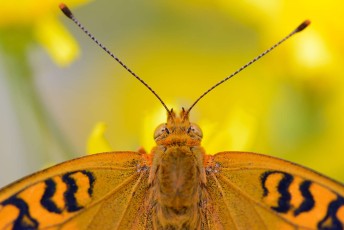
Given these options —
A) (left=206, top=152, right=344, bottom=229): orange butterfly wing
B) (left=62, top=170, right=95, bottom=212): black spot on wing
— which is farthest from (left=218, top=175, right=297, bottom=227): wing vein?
(left=62, top=170, right=95, bottom=212): black spot on wing

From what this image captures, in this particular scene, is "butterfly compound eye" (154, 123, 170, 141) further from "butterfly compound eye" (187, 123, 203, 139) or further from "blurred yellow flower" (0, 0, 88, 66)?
"blurred yellow flower" (0, 0, 88, 66)

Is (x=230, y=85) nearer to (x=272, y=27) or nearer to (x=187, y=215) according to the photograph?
(x=272, y=27)

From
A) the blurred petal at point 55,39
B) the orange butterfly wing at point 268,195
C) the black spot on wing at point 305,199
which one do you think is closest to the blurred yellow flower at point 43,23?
the blurred petal at point 55,39

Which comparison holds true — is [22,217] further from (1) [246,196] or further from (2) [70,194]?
(1) [246,196]

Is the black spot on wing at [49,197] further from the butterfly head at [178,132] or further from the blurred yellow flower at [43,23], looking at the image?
the blurred yellow flower at [43,23]

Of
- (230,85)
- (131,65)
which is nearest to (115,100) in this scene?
(131,65)

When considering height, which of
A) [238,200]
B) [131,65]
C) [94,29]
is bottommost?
[238,200]

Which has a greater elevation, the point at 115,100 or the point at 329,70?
the point at 115,100
